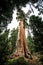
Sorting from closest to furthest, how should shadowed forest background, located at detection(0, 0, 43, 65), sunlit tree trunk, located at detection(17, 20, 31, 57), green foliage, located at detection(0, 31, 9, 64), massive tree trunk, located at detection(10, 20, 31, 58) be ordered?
1. shadowed forest background, located at detection(0, 0, 43, 65)
2. green foliage, located at detection(0, 31, 9, 64)
3. massive tree trunk, located at detection(10, 20, 31, 58)
4. sunlit tree trunk, located at detection(17, 20, 31, 57)

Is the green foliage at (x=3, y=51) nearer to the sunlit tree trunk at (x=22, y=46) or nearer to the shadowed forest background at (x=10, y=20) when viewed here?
the shadowed forest background at (x=10, y=20)

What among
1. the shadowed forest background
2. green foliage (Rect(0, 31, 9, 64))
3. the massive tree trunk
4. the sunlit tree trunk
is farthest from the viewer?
the sunlit tree trunk

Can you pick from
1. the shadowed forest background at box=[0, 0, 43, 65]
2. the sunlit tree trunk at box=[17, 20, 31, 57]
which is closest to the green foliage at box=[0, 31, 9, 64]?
the shadowed forest background at box=[0, 0, 43, 65]

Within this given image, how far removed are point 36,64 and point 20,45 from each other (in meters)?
6.16

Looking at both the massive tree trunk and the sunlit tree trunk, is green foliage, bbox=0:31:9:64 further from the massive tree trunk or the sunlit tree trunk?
the sunlit tree trunk

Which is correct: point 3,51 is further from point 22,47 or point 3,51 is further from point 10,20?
point 22,47

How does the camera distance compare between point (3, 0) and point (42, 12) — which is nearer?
point (3, 0)

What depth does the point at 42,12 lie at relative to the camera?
37.8ft

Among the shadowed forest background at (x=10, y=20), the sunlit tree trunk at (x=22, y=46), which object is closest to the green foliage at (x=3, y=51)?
the shadowed forest background at (x=10, y=20)

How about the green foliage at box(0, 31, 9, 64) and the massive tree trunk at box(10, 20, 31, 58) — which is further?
the massive tree trunk at box(10, 20, 31, 58)

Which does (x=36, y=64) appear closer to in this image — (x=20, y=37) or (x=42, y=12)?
(x=20, y=37)

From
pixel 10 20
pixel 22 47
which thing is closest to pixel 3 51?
pixel 10 20

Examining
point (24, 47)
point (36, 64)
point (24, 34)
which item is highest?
point (24, 34)

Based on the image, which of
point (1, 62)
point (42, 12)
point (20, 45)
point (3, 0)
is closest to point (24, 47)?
point (20, 45)
